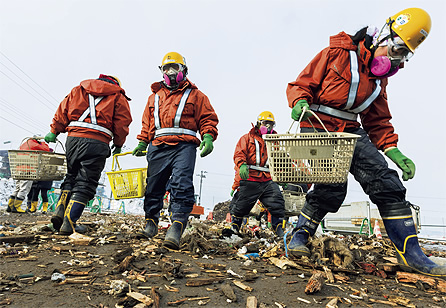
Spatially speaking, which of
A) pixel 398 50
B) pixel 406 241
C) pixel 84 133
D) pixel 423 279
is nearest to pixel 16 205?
pixel 84 133

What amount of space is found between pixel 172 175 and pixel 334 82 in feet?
7.95

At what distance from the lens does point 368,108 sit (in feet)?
10.6

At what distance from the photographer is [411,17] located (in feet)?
8.91

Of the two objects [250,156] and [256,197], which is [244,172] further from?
[256,197]

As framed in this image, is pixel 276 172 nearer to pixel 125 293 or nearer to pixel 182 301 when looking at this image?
pixel 182 301

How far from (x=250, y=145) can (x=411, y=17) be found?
145 inches

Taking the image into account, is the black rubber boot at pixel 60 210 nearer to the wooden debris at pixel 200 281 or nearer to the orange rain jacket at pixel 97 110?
the orange rain jacket at pixel 97 110

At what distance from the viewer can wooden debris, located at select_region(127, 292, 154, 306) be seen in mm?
1819

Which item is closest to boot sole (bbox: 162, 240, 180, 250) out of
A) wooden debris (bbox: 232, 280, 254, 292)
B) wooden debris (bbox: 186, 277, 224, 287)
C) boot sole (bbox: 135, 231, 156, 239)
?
boot sole (bbox: 135, 231, 156, 239)

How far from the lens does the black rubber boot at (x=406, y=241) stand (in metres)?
2.72

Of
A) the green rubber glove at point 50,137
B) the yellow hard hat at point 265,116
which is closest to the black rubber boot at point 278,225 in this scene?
the yellow hard hat at point 265,116

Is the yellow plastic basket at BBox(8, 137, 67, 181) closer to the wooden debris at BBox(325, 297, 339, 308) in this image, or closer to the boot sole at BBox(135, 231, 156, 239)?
the boot sole at BBox(135, 231, 156, 239)

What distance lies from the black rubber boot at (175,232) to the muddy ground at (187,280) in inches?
4.3

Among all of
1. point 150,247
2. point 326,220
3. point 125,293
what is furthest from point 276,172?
point 326,220
